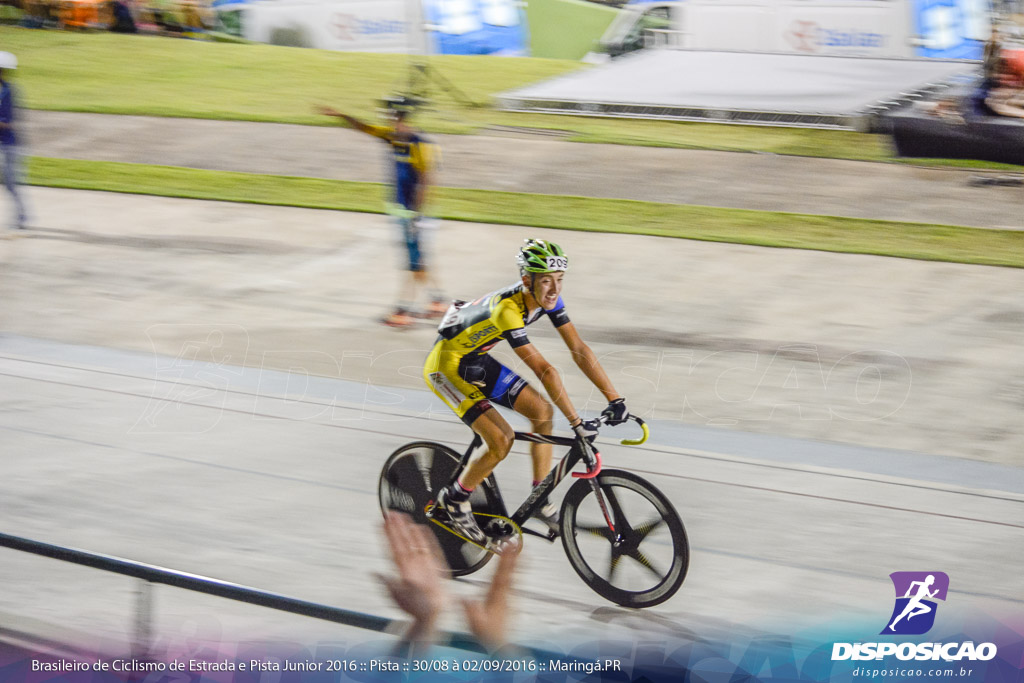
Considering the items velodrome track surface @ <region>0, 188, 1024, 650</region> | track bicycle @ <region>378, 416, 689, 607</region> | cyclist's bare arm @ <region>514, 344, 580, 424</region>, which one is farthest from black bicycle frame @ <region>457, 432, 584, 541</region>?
velodrome track surface @ <region>0, 188, 1024, 650</region>

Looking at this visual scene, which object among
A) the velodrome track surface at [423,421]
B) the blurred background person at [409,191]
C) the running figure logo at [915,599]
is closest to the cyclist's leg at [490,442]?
the velodrome track surface at [423,421]

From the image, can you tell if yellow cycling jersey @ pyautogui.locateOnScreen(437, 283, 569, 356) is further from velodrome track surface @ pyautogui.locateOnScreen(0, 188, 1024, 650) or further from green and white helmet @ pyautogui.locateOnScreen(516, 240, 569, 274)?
velodrome track surface @ pyautogui.locateOnScreen(0, 188, 1024, 650)

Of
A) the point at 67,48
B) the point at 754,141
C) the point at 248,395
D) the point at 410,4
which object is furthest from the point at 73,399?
the point at 67,48

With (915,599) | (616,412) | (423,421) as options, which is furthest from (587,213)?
(616,412)

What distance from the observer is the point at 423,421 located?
24.1ft

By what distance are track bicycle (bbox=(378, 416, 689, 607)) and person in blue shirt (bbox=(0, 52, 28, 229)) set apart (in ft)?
27.6

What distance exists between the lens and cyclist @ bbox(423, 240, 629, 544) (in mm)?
4570

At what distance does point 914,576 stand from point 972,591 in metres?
0.27

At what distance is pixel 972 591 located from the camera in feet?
16.4

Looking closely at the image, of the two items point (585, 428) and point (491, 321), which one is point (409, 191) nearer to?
point (491, 321)

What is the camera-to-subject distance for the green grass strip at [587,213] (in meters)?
10.9

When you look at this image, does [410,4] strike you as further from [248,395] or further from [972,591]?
[972,591]

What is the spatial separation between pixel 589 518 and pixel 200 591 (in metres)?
2.24

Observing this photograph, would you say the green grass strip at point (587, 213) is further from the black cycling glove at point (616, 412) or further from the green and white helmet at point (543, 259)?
the black cycling glove at point (616, 412)
